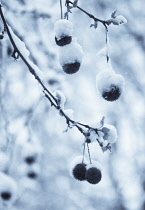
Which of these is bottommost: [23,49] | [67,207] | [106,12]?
[23,49]

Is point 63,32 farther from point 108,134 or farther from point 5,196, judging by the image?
point 5,196

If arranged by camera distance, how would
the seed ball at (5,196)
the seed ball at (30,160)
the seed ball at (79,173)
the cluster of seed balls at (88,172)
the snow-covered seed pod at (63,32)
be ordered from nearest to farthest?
the snow-covered seed pod at (63,32) → the cluster of seed balls at (88,172) → the seed ball at (79,173) → the seed ball at (5,196) → the seed ball at (30,160)

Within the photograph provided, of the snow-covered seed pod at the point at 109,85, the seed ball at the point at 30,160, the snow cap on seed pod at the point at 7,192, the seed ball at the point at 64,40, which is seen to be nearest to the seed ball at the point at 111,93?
the snow-covered seed pod at the point at 109,85

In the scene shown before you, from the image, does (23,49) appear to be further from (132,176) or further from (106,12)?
(132,176)

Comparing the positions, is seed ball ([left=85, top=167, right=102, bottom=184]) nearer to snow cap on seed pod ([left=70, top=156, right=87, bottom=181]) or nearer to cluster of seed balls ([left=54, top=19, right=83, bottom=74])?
snow cap on seed pod ([left=70, top=156, right=87, bottom=181])

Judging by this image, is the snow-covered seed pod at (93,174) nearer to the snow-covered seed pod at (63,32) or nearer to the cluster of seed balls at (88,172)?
the cluster of seed balls at (88,172)

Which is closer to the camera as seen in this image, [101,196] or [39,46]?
[39,46]

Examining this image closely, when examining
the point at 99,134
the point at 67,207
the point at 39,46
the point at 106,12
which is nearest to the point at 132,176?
the point at 67,207
